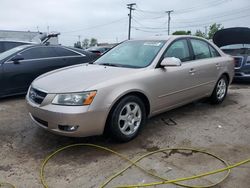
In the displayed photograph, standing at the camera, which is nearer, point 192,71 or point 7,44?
point 192,71

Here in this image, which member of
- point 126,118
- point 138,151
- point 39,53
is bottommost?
point 138,151

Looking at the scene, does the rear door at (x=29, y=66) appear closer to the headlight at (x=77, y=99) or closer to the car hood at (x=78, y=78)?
the car hood at (x=78, y=78)

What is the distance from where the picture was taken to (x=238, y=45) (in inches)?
360

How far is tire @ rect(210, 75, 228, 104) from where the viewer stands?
18.5 feet

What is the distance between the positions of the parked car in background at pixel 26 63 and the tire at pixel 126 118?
11.3ft

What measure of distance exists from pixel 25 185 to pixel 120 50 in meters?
2.81

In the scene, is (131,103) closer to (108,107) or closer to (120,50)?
(108,107)

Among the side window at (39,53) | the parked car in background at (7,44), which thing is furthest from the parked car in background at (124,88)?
the parked car in background at (7,44)

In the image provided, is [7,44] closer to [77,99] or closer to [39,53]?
[39,53]

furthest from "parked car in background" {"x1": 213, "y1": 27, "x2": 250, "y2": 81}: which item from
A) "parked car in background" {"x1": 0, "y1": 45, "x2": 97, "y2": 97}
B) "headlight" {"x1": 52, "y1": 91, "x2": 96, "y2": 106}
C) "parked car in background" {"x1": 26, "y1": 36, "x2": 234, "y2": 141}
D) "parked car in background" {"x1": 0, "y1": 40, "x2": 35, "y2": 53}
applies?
"parked car in background" {"x1": 0, "y1": 40, "x2": 35, "y2": 53}

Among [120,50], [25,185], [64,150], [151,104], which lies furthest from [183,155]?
[120,50]

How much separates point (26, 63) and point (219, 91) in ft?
14.3

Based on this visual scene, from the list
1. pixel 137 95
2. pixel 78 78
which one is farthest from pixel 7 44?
pixel 137 95

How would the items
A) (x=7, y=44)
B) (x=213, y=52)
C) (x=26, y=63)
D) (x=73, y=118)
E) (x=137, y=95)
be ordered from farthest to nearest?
(x=7, y=44) → (x=26, y=63) → (x=213, y=52) → (x=137, y=95) → (x=73, y=118)
